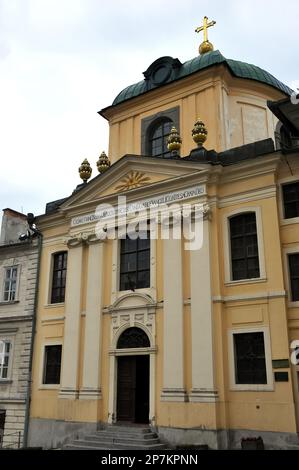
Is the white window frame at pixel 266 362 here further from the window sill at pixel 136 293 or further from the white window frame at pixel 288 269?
the window sill at pixel 136 293

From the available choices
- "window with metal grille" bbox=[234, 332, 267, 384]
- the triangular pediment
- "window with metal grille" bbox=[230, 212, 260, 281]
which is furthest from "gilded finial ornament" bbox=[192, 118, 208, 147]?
"window with metal grille" bbox=[234, 332, 267, 384]

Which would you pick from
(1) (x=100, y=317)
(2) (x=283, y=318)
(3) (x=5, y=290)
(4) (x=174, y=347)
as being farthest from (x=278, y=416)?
(3) (x=5, y=290)

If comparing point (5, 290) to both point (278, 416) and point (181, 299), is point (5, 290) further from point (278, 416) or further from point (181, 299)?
point (278, 416)

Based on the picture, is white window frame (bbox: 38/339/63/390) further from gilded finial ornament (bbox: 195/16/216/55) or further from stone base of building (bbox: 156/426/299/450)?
gilded finial ornament (bbox: 195/16/216/55)

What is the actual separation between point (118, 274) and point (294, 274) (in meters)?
6.32

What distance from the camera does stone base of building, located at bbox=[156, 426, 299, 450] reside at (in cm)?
1338

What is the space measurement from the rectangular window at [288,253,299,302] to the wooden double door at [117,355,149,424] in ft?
17.4

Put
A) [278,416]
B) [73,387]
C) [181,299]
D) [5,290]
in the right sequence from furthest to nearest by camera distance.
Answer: [5,290]
[73,387]
[181,299]
[278,416]

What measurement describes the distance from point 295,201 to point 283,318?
3712mm

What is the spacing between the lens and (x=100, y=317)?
17797mm

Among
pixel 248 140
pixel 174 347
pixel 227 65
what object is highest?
pixel 227 65

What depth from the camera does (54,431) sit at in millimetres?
17500

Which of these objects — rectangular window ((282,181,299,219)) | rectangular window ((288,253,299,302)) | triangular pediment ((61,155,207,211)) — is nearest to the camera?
rectangular window ((288,253,299,302))
